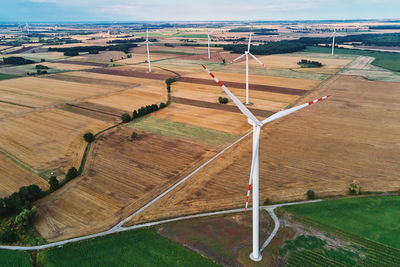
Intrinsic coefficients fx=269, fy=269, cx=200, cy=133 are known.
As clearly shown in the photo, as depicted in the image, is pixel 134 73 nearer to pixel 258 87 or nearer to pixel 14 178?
pixel 258 87

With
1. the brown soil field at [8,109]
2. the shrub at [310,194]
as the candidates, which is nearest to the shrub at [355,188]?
the shrub at [310,194]

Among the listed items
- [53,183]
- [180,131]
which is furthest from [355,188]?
[53,183]

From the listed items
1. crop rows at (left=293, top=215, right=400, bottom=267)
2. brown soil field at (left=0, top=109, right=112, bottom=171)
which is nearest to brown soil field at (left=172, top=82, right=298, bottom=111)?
brown soil field at (left=0, top=109, right=112, bottom=171)

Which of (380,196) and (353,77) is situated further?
(353,77)

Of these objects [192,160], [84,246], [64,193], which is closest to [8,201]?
[64,193]

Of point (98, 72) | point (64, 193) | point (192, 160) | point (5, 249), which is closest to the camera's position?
point (5, 249)

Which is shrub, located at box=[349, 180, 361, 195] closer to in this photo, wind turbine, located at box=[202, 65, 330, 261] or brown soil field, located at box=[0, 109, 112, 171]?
wind turbine, located at box=[202, 65, 330, 261]

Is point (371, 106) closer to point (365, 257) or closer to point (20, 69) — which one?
point (365, 257)

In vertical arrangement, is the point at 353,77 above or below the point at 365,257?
above
